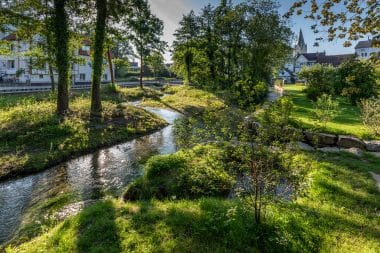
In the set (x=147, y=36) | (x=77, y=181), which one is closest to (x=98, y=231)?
(x=77, y=181)

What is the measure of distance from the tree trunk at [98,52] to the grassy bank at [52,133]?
0.59 metres

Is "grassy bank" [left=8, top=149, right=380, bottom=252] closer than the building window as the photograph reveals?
Yes

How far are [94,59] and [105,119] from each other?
184 inches

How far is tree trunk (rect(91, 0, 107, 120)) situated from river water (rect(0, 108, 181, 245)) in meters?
6.10

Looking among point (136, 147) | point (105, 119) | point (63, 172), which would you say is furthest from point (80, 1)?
point (63, 172)

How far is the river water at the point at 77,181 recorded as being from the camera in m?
8.15

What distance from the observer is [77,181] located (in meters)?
10.2

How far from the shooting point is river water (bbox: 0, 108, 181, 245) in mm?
8153

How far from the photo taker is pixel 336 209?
6707mm

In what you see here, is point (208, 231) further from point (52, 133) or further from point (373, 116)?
point (373, 116)

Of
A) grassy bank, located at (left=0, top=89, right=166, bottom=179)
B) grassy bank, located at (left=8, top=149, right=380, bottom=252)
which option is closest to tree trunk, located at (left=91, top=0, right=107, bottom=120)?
grassy bank, located at (left=0, top=89, right=166, bottom=179)

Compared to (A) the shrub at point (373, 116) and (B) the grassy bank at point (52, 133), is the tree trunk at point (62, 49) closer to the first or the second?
(B) the grassy bank at point (52, 133)

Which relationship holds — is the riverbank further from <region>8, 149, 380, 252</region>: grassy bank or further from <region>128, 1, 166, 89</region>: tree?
<region>128, 1, 166, 89</region>: tree

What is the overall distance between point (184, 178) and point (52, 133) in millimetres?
9726
